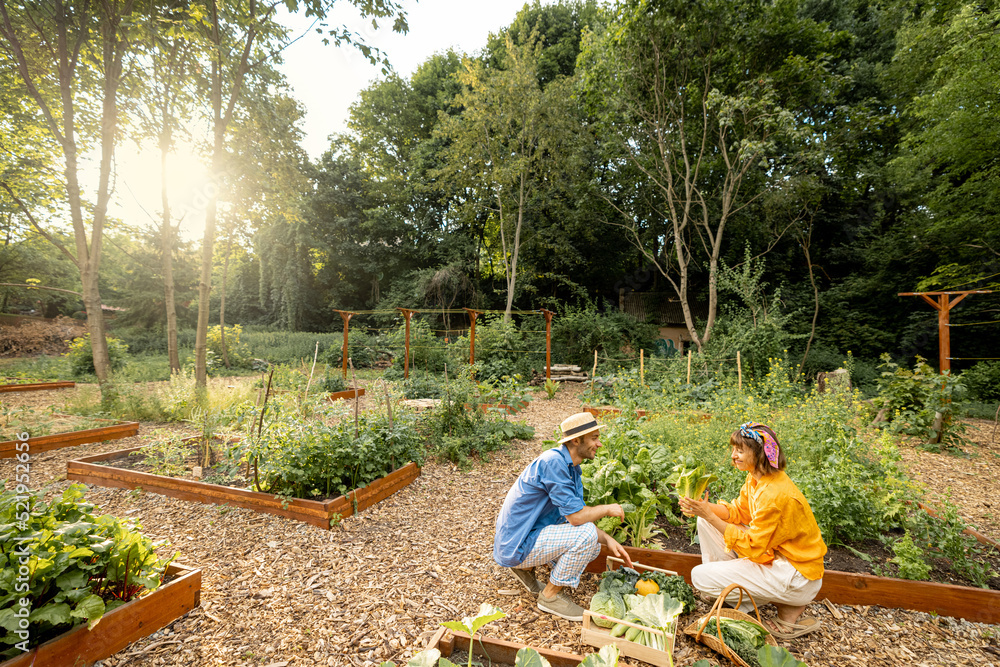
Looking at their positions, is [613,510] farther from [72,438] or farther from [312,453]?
[72,438]

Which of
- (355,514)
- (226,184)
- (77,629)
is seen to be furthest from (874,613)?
(226,184)

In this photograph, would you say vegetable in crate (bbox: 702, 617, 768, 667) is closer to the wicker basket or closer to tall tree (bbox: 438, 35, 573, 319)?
the wicker basket

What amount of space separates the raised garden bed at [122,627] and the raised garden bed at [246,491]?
1.01 metres

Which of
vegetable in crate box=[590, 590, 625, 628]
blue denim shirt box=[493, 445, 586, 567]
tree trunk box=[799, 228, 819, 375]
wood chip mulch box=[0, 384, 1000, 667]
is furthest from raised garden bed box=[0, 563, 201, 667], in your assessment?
tree trunk box=[799, 228, 819, 375]

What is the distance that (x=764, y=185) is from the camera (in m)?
13.1

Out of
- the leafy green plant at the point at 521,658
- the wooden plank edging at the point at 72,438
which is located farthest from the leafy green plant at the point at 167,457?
the leafy green plant at the point at 521,658

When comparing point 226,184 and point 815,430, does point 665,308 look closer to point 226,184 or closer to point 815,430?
point 815,430

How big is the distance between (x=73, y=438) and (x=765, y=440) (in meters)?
7.77

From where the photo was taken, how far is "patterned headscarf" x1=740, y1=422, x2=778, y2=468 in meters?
2.25

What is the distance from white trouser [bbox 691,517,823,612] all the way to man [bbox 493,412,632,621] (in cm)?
44

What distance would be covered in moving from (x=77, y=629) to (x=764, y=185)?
652 inches

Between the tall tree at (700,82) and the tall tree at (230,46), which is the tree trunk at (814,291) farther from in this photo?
the tall tree at (230,46)

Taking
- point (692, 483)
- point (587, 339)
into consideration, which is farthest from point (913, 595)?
point (587, 339)

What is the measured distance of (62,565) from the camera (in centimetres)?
180
